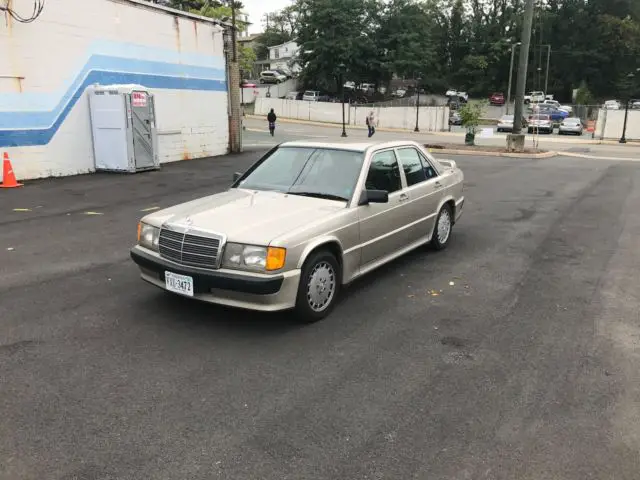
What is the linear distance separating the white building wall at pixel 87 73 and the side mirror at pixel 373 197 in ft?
36.8

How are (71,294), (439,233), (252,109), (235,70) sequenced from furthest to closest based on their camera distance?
(252,109) < (235,70) < (439,233) < (71,294)

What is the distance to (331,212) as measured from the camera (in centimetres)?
509

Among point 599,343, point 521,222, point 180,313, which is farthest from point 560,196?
point 180,313

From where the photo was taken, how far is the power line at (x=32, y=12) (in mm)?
12789

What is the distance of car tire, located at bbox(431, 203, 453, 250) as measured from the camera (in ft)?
23.5

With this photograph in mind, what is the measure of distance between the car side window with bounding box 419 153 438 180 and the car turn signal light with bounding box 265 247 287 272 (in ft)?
9.99

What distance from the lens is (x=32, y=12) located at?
525 inches

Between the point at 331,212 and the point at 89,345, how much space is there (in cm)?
233

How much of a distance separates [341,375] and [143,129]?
42.1ft

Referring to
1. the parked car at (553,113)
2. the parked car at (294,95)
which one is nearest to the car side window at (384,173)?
the parked car at (553,113)

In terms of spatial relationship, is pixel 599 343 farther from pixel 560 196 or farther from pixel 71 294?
pixel 560 196

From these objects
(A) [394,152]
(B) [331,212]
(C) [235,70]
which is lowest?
(B) [331,212]

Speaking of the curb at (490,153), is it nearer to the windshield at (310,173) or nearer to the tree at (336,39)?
the windshield at (310,173)

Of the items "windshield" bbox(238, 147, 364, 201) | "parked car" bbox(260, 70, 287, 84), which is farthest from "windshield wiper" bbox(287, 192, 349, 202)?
"parked car" bbox(260, 70, 287, 84)
